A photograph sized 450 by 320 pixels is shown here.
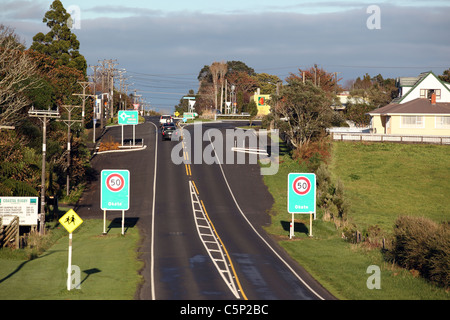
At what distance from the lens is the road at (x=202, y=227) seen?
89.9 feet

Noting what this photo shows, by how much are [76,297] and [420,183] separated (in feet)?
148

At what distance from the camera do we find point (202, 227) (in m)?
44.5

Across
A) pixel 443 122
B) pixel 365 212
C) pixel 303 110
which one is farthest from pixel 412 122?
pixel 365 212

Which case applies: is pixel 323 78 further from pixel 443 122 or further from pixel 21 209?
pixel 21 209

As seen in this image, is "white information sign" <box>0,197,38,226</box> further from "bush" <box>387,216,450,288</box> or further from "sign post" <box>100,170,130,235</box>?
"bush" <box>387,216,450,288</box>

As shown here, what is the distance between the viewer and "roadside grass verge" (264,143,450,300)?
93.4 ft

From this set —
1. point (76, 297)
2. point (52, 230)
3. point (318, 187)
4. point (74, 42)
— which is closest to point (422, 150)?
point (318, 187)

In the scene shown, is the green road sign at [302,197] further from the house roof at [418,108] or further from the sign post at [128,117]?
the house roof at [418,108]

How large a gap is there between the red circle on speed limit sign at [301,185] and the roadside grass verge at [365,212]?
3.38 metres

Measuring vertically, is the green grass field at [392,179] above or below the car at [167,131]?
below

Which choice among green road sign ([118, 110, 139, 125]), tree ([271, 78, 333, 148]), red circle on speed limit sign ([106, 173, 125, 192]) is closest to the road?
red circle on speed limit sign ([106, 173, 125, 192])

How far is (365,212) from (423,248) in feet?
70.4

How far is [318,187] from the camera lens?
182 feet

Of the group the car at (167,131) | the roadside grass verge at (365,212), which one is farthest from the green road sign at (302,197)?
the car at (167,131)
